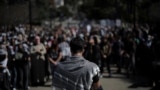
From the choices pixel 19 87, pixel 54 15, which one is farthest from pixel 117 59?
A: pixel 54 15

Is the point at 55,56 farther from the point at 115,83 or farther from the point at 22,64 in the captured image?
the point at 115,83

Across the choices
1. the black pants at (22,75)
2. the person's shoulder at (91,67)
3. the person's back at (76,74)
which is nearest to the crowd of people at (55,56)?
the black pants at (22,75)

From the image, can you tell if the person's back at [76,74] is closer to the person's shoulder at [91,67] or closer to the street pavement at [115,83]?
the person's shoulder at [91,67]

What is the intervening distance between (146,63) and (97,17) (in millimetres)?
62440

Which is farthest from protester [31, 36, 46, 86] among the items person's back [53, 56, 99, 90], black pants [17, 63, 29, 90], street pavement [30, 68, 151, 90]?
person's back [53, 56, 99, 90]

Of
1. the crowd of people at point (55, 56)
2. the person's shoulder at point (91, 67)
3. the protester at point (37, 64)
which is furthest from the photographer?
the protester at point (37, 64)

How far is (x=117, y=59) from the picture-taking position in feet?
69.0

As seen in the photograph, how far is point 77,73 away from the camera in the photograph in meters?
5.46

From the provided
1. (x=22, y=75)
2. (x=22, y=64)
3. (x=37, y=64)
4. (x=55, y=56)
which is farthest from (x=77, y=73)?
(x=37, y=64)

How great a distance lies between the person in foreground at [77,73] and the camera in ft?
17.7

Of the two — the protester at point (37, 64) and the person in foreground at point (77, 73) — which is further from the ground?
the person in foreground at point (77, 73)

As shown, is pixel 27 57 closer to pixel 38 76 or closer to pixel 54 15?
pixel 38 76

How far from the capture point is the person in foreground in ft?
17.7

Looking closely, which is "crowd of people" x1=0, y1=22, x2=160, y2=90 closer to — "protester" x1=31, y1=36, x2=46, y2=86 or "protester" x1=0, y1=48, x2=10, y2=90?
"protester" x1=31, y1=36, x2=46, y2=86
